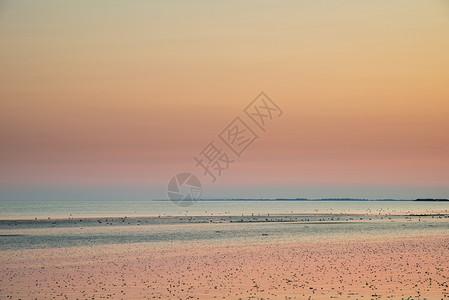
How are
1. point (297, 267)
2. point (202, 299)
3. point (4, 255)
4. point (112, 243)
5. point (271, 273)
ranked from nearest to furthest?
point (202, 299) < point (271, 273) < point (297, 267) < point (4, 255) < point (112, 243)

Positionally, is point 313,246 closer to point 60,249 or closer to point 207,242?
point 207,242

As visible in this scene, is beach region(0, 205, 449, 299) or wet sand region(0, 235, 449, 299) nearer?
wet sand region(0, 235, 449, 299)

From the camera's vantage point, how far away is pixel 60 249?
58.1 meters

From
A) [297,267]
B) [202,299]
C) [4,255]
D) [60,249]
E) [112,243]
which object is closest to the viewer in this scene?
[202,299]

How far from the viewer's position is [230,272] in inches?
1547

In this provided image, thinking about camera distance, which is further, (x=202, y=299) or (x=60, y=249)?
(x=60, y=249)

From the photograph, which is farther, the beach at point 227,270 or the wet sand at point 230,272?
the beach at point 227,270

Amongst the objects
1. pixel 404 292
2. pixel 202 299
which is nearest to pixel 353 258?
pixel 404 292

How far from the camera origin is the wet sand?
104ft

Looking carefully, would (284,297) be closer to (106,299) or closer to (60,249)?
(106,299)

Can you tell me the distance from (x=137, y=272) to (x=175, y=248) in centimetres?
1859

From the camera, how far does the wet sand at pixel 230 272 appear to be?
104ft

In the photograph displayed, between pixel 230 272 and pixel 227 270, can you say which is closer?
pixel 230 272

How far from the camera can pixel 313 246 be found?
194ft
